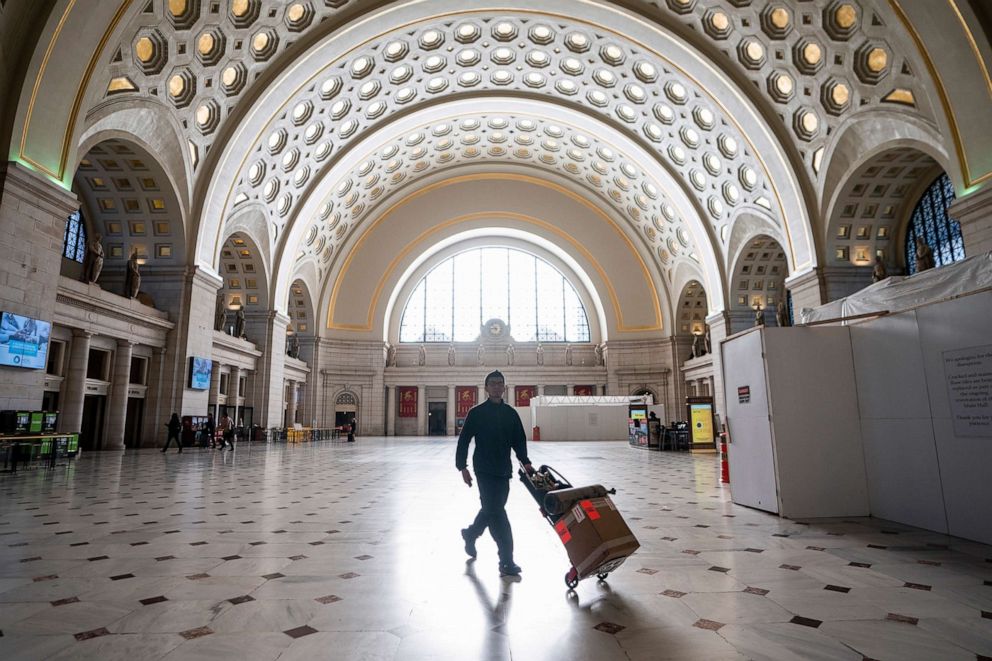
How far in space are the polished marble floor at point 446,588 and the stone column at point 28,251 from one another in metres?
6.91

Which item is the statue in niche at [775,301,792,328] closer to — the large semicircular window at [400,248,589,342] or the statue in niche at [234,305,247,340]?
the large semicircular window at [400,248,589,342]

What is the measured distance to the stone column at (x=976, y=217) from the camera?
12.4 m

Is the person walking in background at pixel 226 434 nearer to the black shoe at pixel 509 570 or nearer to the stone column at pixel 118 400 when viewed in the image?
the stone column at pixel 118 400

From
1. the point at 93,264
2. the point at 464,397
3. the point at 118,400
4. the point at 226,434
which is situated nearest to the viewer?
the point at 93,264

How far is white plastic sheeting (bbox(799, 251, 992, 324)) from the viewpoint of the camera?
753 cm

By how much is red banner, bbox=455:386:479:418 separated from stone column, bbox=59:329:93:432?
81.5 ft

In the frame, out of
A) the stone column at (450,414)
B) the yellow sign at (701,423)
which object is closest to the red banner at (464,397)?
the stone column at (450,414)

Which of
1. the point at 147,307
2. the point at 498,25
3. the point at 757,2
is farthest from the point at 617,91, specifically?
the point at 147,307

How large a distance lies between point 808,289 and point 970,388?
16014 mm

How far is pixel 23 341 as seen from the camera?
1223cm

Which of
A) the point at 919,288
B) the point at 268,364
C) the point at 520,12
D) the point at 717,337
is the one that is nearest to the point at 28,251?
the point at 268,364

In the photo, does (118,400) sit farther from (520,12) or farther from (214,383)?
(520,12)

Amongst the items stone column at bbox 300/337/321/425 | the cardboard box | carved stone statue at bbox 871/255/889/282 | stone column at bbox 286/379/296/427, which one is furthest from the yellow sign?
stone column at bbox 300/337/321/425

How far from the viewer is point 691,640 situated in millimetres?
3021
